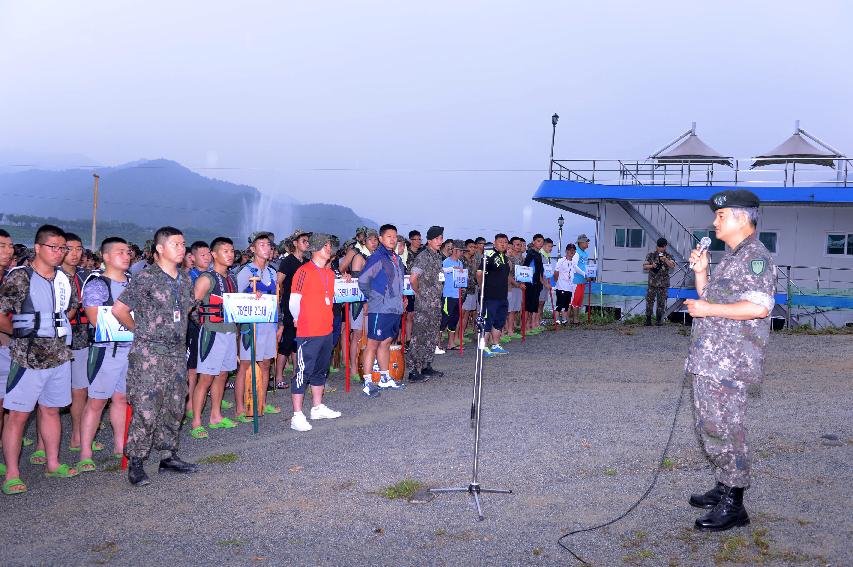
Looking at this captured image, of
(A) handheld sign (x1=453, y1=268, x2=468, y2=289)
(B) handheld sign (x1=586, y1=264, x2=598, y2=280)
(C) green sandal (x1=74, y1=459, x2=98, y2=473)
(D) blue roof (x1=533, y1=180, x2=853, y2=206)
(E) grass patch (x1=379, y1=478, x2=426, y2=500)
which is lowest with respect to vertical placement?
(C) green sandal (x1=74, y1=459, x2=98, y2=473)

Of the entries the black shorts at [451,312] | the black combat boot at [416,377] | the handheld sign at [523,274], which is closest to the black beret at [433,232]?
the black combat boot at [416,377]

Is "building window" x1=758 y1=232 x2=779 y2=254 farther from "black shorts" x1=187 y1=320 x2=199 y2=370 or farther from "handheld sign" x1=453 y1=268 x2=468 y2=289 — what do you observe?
"black shorts" x1=187 y1=320 x2=199 y2=370

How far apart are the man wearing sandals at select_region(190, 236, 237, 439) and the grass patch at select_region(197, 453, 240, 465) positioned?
96 cm

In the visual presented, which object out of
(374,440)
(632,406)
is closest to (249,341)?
(374,440)

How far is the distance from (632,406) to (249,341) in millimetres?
4791

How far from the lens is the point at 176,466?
268 inches

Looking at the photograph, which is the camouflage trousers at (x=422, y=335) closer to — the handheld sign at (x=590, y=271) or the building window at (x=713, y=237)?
the handheld sign at (x=590, y=271)

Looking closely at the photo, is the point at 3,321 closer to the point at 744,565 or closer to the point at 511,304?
the point at 744,565

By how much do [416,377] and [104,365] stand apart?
548 centimetres

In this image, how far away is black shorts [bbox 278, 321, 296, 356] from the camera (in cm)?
1081

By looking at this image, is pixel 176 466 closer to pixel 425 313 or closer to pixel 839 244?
pixel 425 313

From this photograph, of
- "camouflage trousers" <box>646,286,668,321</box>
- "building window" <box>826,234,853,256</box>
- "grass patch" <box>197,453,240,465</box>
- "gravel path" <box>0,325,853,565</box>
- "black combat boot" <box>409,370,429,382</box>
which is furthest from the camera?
"building window" <box>826,234,853,256</box>

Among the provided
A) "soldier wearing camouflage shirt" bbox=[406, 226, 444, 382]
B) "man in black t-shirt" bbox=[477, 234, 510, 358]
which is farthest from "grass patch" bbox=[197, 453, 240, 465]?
"man in black t-shirt" bbox=[477, 234, 510, 358]

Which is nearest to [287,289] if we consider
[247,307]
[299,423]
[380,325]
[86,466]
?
[380,325]
